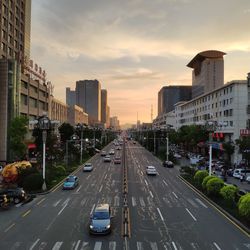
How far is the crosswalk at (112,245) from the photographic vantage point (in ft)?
80.3

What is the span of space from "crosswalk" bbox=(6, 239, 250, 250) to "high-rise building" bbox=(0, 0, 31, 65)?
6935 cm

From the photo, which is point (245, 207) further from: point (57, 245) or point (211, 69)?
point (211, 69)

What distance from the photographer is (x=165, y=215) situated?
1364 inches

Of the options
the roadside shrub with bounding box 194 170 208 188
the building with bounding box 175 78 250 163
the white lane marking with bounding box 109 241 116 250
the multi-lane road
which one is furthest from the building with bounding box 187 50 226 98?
the white lane marking with bounding box 109 241 116 250

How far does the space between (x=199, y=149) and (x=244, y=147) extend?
54.8 metres

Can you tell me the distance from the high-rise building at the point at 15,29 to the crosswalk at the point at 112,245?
6935 centimetres

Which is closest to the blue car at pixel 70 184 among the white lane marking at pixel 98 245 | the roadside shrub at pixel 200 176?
the roadside shrub at pixel 200 176

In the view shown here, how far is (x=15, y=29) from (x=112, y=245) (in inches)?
3377

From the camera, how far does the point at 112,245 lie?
25.1 m

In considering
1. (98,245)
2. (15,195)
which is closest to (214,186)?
(98,245)

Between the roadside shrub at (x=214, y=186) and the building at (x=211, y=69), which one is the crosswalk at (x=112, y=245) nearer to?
the roadside shrub at (x=214, y=186)

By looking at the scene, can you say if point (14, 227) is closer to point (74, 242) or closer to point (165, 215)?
point (74, 242)

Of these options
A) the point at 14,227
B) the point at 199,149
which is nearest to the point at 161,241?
the point at 14,227

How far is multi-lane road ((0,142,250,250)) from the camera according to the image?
25.6m
